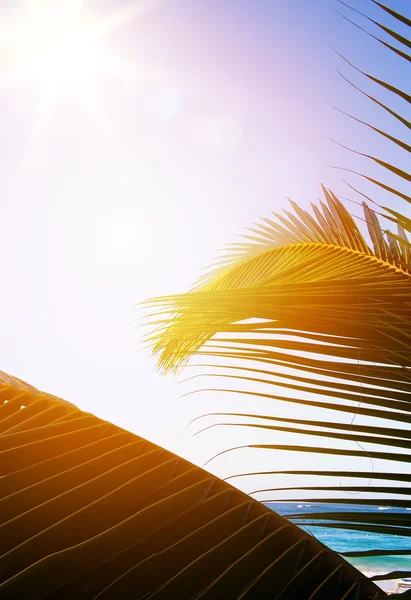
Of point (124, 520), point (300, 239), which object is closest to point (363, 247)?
point (300, 239)

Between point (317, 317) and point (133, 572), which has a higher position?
point (317, 317)

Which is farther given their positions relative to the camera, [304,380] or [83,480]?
[304,380]

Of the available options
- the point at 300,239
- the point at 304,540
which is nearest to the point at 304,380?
the point at 304,540

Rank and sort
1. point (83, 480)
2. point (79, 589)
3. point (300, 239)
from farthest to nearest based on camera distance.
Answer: point (300, 239) < point (83, 480) < point (79, 589)

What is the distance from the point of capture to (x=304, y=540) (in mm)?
625

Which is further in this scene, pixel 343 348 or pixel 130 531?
pixel 343 348

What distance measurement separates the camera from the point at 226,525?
60 cm

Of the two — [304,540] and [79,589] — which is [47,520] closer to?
[79,589]

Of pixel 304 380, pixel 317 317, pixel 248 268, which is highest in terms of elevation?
pixel 248 268

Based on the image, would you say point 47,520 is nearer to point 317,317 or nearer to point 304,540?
point 304,540

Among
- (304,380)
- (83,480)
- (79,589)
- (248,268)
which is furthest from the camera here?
(248,268)

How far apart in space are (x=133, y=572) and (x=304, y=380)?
1.77ft

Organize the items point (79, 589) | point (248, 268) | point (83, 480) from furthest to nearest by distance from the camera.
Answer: point (248, 268), point (83, 480), point (79, 589)

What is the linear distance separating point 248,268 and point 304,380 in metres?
1.51
